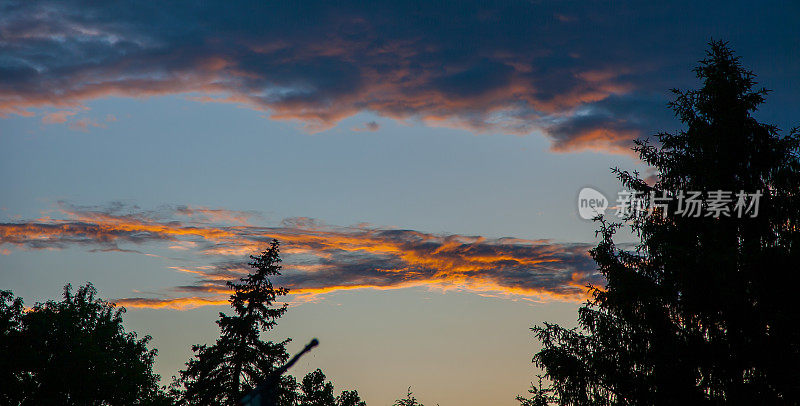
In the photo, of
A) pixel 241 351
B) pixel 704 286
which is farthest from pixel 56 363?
pixel 704 286

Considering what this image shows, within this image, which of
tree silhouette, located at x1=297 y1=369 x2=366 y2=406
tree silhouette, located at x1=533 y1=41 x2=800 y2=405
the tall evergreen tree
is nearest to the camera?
tree silhouette, located at x1=533 y1=41 x2=800 y2=405

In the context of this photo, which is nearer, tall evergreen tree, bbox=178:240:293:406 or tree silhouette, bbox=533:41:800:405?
tree silhouette, bbox=533:41:800:405

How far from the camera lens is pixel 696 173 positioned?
55.3 ft

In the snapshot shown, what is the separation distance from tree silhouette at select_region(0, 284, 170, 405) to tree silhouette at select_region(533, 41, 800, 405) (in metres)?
40.9

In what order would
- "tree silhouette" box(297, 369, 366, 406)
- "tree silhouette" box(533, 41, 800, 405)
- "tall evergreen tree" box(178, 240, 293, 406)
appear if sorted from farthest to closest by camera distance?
"tree silhouette" box(297, 369, 366, 406)
"tall evergreen tree" box(178, 240, 293, 406)
"tree silhouette" box(533, 41, 800, 405)

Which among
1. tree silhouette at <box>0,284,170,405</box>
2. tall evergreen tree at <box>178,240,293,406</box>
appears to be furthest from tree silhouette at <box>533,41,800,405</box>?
tree silhouette at <box>0,284,170,405</box>

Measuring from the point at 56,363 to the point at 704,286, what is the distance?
46.0m

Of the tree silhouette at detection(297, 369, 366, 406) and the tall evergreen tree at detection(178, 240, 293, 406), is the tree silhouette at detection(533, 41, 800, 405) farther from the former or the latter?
the tree silhouette at detection(297, 369, 366, 406)

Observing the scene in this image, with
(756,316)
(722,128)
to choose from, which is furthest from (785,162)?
(756,316)

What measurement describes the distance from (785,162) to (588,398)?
8.19 m

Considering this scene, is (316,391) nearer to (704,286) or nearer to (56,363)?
(56,363)

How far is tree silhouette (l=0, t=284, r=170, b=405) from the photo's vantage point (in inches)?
1683

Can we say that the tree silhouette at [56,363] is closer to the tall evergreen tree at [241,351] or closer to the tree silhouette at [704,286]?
the tall evergreen tree at [241,351]

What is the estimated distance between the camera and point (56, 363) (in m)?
44.7
